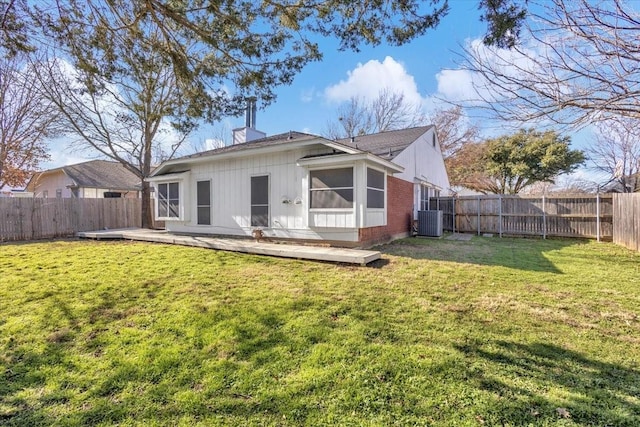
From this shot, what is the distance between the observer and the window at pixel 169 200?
36.3 ft

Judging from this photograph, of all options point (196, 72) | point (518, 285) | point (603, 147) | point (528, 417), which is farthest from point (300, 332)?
point (603, 147)

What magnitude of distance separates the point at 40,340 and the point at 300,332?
111 inches

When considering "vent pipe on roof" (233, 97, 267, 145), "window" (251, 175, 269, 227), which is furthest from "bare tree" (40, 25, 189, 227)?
"window" (251, 175, 269, 227)

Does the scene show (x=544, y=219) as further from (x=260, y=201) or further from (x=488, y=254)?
(x=260, y=201)

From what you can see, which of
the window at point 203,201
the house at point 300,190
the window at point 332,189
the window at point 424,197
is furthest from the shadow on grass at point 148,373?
the window at point 424,197

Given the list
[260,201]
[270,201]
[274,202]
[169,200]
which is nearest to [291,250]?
[274,202]

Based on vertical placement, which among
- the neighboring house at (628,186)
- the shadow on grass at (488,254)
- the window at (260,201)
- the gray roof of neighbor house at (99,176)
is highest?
the gray roof of neighbor house at (99,176)

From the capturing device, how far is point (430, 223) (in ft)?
39.4

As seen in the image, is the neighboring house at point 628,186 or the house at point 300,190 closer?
the house at point 300,190

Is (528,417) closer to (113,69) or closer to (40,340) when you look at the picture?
(40,340)

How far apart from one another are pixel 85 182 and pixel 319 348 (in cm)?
2397

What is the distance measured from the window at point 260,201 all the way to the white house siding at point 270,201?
138mm

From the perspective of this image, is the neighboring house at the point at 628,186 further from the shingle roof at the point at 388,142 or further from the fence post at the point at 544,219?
the shingle roof at the point at 388,142

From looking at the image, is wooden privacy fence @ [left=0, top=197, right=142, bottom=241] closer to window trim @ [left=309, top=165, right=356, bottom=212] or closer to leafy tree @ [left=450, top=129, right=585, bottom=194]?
window trim @ [left=309, top=165, right=356, bottom=212]
